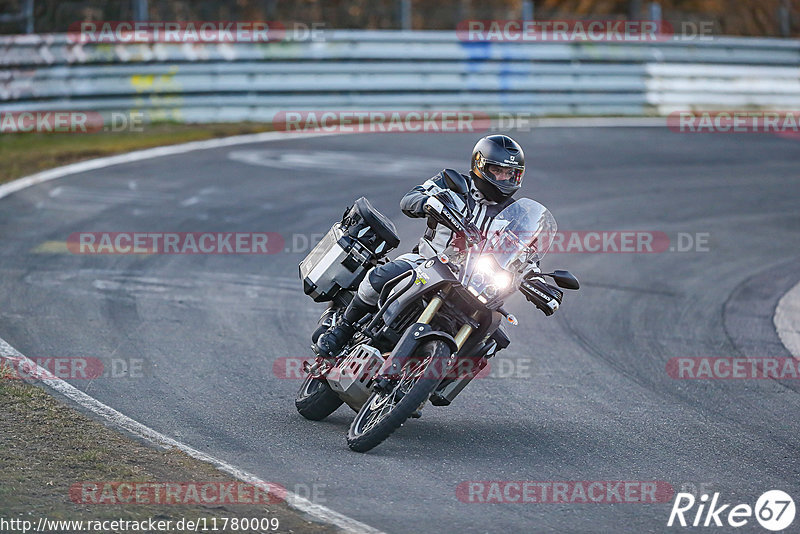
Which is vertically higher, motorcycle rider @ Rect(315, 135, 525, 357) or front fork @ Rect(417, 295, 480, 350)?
motorcycle rider @ Rect(315, 135, 525, 357)

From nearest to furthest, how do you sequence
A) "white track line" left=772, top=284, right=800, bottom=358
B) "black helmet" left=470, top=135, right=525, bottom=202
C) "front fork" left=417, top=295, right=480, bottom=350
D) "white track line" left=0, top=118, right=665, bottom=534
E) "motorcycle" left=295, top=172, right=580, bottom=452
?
"white track line" left=0, top=118, right=665, bottom=534 → "motorcycle" left=295, top=172, right=580, bottom=452 → "front fork" left=417, top=295, right=480, bottom=350 → "black helmet" left=470, top=135, right=525, bottom=202 → "white track line" left=772, top=284, right=800, bottom=358

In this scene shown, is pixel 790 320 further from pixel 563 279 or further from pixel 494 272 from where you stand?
pixel 494 272

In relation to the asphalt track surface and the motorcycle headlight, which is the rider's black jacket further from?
the asphalt track surface

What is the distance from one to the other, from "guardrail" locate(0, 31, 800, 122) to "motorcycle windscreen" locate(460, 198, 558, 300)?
40.3 feet

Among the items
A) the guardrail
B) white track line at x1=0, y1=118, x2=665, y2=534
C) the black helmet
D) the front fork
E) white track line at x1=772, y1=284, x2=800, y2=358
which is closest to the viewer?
white track line at x1=0, y1=118, x2=665, y2=534

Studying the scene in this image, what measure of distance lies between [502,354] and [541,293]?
96.3 inches

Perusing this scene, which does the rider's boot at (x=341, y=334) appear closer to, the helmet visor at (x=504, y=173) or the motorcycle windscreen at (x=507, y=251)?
the motorcycle windscreen at (x=507, y=251)

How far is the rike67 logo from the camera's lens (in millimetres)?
5488

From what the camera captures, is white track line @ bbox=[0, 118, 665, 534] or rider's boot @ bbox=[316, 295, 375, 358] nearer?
white track line @ bbox=[0, 118, 665, 534]

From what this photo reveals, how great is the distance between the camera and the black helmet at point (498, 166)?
6.51 metres

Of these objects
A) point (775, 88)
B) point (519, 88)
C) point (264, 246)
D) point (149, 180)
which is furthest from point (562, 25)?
point (264, 246)

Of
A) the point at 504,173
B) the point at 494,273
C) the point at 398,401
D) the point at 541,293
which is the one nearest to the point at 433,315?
the point at 494,273

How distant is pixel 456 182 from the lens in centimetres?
622

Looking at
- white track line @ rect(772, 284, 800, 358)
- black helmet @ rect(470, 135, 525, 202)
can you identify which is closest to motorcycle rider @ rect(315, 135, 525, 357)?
black helmet @ rect(470, 135, 525, 202)
